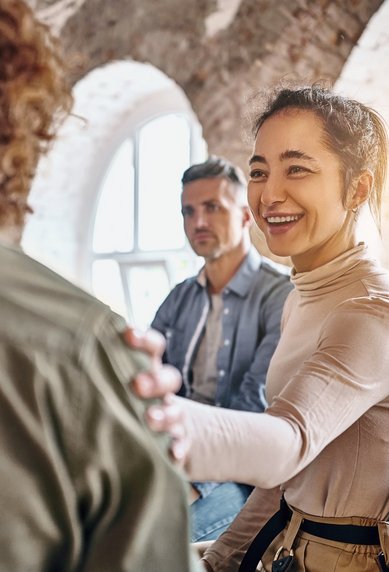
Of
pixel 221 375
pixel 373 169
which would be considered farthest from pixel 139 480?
pixel 221 375

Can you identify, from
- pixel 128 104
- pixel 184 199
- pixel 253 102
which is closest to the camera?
pixel 253 102

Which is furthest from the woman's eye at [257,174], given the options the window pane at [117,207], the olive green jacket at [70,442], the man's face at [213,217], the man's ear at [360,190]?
the window pane at [117,207]

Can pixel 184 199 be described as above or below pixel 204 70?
below

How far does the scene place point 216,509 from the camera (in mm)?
2270

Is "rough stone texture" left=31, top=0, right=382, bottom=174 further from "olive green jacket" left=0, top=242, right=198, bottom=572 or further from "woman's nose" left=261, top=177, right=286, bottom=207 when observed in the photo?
"olive green jacket" left=0, top=242, right=198, bottom=572

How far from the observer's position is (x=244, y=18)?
390 centimetres

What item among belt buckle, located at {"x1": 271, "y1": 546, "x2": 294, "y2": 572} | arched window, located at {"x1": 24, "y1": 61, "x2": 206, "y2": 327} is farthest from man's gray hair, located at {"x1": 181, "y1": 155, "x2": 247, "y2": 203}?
arched window, located at {"x1": 24, "y1": 61, "x2": 206, "y2": 327}

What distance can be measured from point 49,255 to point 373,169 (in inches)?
180

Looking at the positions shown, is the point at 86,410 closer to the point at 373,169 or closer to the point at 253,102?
the point at 373,169

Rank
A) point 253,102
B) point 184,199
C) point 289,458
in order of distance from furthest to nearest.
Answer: point 184,199 → point 253,102 → point 289,458

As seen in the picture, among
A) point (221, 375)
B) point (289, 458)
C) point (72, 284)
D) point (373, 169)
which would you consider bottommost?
point (221, 375)

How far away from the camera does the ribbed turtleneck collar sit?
1.45m

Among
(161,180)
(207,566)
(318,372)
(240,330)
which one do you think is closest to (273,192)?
(318,372)

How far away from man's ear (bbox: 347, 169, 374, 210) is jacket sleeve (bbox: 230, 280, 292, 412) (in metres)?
1.17
